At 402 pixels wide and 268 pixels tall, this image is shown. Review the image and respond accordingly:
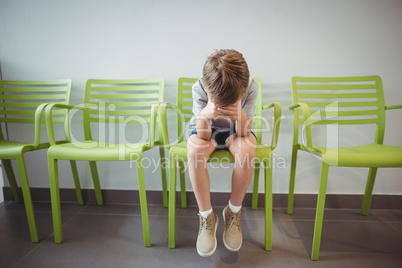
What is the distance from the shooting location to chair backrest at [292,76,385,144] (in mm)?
1306

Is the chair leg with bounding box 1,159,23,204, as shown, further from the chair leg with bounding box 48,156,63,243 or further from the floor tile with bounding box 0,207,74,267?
the chair leg with bounding box 48,156,63,243

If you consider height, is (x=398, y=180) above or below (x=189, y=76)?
below

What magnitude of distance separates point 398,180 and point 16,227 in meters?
2.43

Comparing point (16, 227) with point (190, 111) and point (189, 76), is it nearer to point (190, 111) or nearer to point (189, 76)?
point (190, 111)

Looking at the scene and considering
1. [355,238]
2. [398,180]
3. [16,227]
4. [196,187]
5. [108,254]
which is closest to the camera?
[196,187]

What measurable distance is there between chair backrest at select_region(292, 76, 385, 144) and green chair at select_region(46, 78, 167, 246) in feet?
2.82

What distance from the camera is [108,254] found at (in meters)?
1.05

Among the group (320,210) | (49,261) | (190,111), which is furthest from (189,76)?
(49,261)

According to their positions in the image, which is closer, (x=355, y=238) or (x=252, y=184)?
(x=355, y=238)

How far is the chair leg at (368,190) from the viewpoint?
134 centimetres

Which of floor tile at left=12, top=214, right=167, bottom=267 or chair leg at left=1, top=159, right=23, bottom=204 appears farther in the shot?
chair leg at left=1, top=159, right=23, bottom=204

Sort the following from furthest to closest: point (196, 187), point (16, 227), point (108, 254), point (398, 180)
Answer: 1. point (398, 180)
2. point (16, 227)
3. point (108, 254)
4. point (196, 187)

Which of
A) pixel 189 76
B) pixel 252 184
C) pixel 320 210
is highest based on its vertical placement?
pixel 189 76

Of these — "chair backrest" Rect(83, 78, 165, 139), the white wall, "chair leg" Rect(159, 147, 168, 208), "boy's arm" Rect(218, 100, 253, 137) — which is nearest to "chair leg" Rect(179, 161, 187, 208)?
"chair leg" Rect(159, 147, 168, 208)
